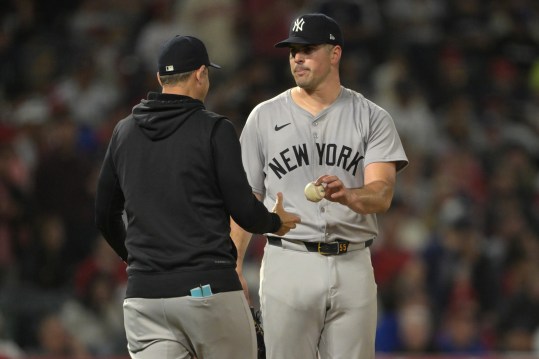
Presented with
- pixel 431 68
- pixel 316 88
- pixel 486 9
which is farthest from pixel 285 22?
pixel 316 88

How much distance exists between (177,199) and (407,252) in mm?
5623

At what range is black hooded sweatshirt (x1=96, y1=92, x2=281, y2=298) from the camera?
173 inches

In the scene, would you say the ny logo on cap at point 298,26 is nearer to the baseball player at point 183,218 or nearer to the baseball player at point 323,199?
the baseball player at point 323,199

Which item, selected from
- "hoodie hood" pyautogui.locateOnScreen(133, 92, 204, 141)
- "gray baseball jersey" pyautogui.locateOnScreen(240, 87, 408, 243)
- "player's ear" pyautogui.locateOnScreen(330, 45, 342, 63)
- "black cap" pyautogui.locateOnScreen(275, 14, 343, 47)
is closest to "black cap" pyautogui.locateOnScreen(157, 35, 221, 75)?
"hoodie hood" pyautogui.locateOnScreen(133, 92, 204, 141)

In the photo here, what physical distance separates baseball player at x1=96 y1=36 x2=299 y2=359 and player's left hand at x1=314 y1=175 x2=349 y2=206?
41 cm

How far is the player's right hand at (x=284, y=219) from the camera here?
4843 millimetres

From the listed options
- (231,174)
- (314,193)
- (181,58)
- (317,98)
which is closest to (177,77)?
(181,58)

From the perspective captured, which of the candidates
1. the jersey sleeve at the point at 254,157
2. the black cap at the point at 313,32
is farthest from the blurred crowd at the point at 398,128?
the black cap at the point at 313,32

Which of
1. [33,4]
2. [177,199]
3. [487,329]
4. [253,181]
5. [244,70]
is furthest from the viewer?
[33,4]

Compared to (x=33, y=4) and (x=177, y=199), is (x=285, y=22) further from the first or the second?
(x=177, y=199)

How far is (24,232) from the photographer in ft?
32.3

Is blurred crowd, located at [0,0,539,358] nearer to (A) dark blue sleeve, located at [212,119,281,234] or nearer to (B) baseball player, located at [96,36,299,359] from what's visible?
(B) baseball player, located at [96,36,299,359]

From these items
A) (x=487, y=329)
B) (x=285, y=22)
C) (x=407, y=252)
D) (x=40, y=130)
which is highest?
(x=285, y=22)

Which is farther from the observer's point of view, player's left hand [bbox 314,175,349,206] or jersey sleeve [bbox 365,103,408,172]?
jersey sleeve [bbox 365,103,408,172]
